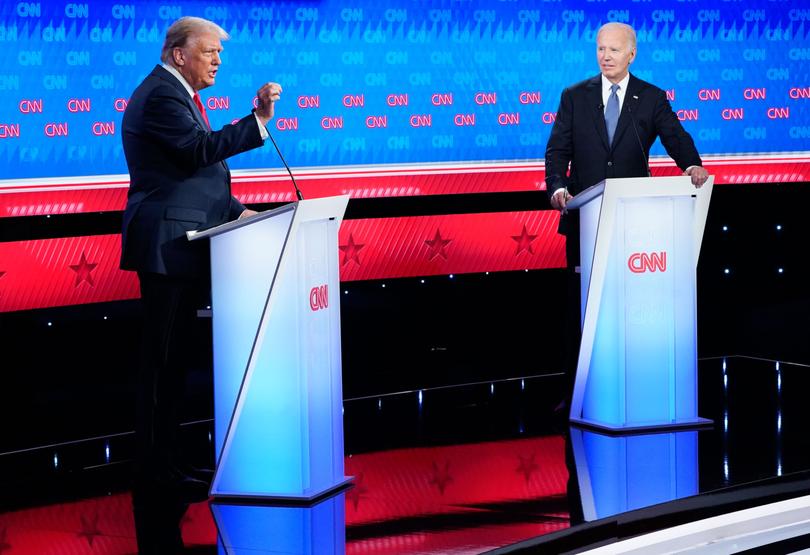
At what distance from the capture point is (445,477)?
3.71 m

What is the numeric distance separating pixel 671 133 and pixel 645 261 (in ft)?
2.45

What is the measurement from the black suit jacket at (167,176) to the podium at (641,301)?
1312 millimetres

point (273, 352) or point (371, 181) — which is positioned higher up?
point (371, 181)

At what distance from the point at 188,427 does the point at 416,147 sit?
163 cm

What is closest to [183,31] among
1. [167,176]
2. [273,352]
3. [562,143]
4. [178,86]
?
[178,86]

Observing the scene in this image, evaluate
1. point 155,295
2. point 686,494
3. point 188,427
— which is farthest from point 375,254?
point 686,494

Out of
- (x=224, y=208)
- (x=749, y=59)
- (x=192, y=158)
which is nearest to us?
(x=192, y=158)

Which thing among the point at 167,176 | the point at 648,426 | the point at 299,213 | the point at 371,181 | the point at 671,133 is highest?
the point at 671,133

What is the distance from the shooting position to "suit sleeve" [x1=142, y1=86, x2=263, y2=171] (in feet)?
10.9

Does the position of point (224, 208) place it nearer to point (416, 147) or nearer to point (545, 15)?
point (416, 147)

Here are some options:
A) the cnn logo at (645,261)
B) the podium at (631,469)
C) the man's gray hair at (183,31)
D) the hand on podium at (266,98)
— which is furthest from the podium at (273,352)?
the cnn logo at (645,261)

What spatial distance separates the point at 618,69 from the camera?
449 centimetres

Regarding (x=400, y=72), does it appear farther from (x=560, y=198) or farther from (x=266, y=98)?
(x=266, y=98)

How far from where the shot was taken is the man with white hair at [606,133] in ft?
14.7
